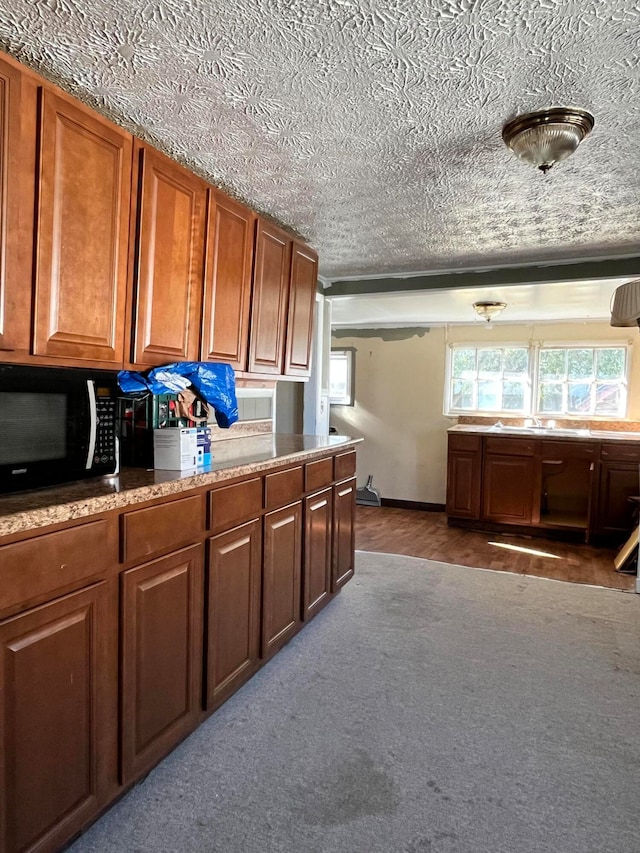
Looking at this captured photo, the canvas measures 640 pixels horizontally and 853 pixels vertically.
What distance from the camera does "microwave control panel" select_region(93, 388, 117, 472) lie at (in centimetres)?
162

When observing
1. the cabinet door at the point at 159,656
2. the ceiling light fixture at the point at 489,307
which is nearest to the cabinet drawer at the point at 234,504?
the cabinet door at the point at 159,656

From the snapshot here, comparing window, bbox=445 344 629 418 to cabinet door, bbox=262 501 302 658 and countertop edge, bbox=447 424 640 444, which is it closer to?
countertop edge, bbox=447 424 640 444

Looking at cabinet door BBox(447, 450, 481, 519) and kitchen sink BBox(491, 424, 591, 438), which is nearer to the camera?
kitchen sink BBox(491, 424, 591, 438)

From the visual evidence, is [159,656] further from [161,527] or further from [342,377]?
[342,377]

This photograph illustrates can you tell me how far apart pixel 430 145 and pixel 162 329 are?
4.00ft

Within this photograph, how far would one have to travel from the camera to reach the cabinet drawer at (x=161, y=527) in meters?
1.50

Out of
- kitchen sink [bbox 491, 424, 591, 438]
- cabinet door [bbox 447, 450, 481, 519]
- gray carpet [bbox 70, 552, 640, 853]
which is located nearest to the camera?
gray carpet [bbox 70, 552, 640, 853]

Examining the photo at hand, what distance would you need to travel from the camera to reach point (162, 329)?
2.04m

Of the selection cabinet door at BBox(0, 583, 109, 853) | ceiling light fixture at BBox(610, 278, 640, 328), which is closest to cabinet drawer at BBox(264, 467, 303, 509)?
cabinet door at BBox(0, 583, 109, 853)

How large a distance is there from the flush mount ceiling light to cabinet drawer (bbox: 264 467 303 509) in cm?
153

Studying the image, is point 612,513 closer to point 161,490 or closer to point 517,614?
point 517,614

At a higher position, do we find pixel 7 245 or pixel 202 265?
pixel 202 265

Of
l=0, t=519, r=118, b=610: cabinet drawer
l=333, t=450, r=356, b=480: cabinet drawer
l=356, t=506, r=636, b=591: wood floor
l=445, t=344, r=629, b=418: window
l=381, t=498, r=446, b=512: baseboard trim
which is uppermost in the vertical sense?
l=445, t=344, r=629, b=418: window

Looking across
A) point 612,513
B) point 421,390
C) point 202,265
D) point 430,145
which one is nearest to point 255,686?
point 202,265
